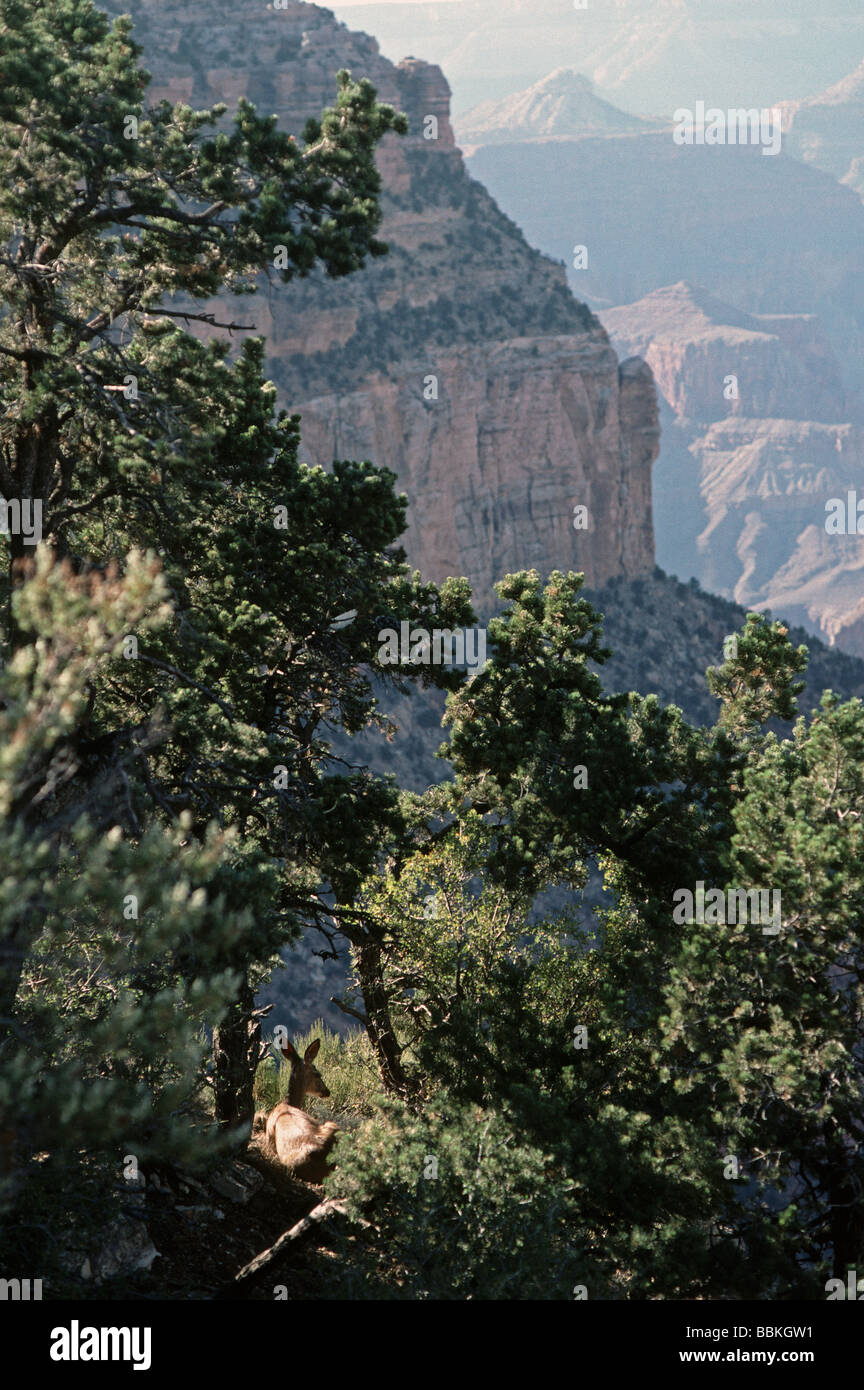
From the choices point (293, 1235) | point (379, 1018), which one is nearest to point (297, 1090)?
point (379, 1018)

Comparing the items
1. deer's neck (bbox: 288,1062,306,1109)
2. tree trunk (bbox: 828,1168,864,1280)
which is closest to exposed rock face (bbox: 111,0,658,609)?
deer's neck (bbox: 288,1062,306,1109)

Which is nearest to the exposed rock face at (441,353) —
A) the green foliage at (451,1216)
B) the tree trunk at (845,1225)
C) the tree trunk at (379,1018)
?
the tree trunk at (379,1018)

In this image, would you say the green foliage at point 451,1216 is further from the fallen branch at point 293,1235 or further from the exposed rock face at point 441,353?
the exposed rock face at point 441,353

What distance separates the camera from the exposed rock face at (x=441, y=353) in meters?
89.3

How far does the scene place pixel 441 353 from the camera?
3679 inches

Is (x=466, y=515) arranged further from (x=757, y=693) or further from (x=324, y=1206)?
(x=324, y=1206)

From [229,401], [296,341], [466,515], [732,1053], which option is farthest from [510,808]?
[466,515]

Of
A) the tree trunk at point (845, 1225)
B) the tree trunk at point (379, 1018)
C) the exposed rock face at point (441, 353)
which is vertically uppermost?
the exposed rock face at point (441, 353)

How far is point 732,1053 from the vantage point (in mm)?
13086

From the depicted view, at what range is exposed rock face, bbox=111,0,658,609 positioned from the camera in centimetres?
8931

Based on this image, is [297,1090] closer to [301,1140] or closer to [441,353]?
[301,1140]

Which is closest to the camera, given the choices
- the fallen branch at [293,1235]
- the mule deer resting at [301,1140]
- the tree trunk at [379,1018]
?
the fallen branch at [293,1235]
